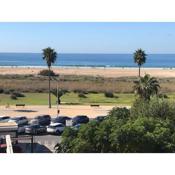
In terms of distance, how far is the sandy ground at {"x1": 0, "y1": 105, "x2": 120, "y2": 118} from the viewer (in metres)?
42.0

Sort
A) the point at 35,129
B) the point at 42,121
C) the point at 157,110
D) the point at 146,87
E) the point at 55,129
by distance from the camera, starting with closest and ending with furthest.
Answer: the point at 157,110
the point at 35,129
the point at 55,129
the point at 42,121
the point at 146,87

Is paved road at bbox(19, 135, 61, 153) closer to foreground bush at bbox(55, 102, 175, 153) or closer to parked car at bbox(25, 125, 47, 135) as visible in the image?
parked car at bbox(25, 125, 47, 135)

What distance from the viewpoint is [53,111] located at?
1753 inches

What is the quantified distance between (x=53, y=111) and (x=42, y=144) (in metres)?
17.6

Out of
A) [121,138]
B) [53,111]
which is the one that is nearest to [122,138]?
[121,138]

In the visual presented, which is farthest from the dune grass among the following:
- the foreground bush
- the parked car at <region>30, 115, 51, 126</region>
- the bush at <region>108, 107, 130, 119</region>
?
the foreground bush

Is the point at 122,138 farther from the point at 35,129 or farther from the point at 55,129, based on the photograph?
the point at 55,129

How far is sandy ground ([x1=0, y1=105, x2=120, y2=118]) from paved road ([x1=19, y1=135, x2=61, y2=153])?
10.7 m

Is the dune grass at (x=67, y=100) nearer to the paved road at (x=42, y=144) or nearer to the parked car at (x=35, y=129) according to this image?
the parked car at (x=35, y=129)

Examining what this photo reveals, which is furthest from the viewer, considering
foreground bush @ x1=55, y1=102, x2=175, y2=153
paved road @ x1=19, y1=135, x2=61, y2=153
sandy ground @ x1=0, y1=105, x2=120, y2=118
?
sandy ground @ x1=0, y1=105, x2=120, y2=118

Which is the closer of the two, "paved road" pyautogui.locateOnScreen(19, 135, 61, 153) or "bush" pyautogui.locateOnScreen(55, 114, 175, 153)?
"bush" pyautogui.locateOnScreen(55, 114, 175, 153)
